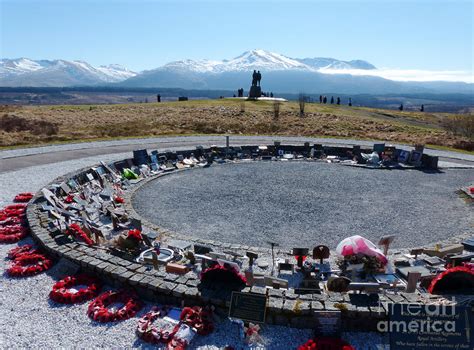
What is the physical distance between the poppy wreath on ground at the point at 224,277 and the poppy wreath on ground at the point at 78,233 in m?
5.84

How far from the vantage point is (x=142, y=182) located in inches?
907

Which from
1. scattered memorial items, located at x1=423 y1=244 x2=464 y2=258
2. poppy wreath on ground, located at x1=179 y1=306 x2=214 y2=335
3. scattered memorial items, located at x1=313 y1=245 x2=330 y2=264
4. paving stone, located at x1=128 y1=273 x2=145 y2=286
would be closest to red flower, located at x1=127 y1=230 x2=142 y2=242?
paving stone, located at x1=128 y1=273 x2=145 y2=286

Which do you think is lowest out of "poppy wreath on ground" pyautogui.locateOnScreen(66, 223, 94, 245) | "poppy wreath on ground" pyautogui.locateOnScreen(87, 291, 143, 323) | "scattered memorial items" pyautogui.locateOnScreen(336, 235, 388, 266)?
"poppy wreath on ground" pyautogui.locateOnScreen(87, 291, 143, 323)

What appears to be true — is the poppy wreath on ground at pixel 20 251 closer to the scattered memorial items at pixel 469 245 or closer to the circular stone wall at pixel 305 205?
the circular stone wall at pixel 305 205

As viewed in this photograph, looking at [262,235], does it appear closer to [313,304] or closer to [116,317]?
[313,304]

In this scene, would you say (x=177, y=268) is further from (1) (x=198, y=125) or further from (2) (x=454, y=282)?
(1) (x=198, y=125)

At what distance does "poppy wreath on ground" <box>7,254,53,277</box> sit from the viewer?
450 inches

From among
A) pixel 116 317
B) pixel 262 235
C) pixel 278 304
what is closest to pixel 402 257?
pixel 262 235

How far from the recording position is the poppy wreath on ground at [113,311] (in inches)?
367

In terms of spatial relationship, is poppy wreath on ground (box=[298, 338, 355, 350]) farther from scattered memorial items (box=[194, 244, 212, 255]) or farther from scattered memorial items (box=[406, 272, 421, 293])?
scattered memorial items (box=[194, 244, 212, 255])

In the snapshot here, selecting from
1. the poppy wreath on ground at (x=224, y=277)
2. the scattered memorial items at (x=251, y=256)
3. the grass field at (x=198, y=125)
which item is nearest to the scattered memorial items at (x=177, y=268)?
the poppy wreath on ground at (x=224, y=277)

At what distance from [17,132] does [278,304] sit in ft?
146

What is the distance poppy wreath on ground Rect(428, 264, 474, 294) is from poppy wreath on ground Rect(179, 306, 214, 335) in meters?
6.01

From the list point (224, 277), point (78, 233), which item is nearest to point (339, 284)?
point (224, 277)
